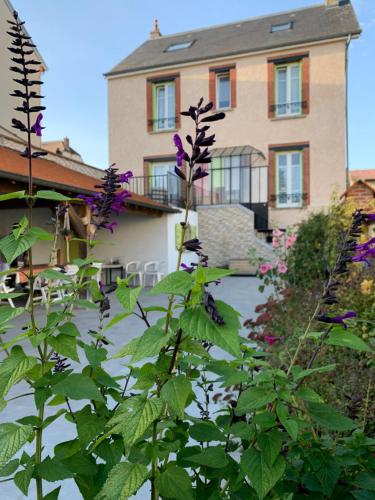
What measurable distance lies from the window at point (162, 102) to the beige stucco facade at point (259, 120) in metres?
0.22

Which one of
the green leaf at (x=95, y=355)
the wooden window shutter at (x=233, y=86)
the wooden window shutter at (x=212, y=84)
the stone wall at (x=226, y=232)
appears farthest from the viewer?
the wooden window shutter at (x=212, y=84)

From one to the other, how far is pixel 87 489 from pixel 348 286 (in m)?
3.27

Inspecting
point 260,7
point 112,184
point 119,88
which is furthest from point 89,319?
point 260,7

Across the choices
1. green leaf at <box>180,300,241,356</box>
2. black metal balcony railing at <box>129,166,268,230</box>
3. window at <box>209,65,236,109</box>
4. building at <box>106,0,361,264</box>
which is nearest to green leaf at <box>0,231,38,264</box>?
green leaf at <box>180,300,241,356</box>

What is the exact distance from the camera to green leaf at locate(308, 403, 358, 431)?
2.93 feet

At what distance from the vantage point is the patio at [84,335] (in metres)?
1.98

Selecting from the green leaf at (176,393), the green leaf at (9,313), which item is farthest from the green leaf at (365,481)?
the green leaf at (9,313)

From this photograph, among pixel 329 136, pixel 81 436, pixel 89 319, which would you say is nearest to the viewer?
pixel 81 436

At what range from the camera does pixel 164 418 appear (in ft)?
3.18

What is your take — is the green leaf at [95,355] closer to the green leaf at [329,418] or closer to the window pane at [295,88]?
the green leaf at [329,418]

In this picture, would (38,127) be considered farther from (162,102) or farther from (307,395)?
(162,102)

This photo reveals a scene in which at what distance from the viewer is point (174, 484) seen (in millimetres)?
847

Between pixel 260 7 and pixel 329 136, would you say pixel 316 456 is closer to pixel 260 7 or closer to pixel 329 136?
pixel 329 136

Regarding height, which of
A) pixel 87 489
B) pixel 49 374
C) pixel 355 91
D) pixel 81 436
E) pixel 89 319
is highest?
pixel 355 91
